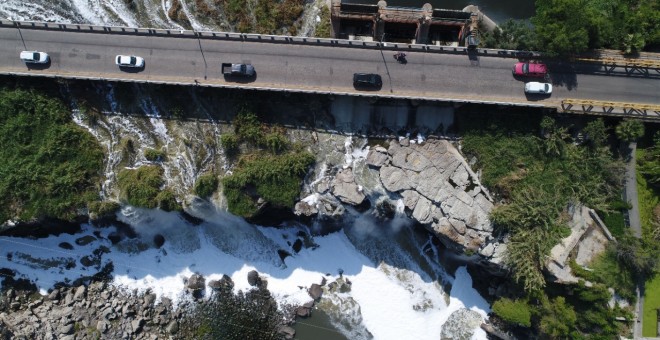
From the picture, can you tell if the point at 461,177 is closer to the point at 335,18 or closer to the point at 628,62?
the point at 628,62

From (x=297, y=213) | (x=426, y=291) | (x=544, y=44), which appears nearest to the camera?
(x=544, y=44)

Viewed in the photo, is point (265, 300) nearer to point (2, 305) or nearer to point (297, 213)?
point (297, 213)

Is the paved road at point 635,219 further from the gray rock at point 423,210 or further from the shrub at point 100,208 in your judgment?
the shrub at point 100,208

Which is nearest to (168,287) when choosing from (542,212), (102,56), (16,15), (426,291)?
(102,56)

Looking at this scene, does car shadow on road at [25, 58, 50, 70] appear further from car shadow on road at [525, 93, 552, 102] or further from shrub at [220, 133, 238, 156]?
car shadow on road at [525, 93, 552, 102]

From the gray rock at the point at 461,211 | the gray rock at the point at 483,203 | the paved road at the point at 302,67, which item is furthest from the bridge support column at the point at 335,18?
the gray rock at the point at 483,203

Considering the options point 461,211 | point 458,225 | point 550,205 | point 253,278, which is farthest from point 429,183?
point 253,278
